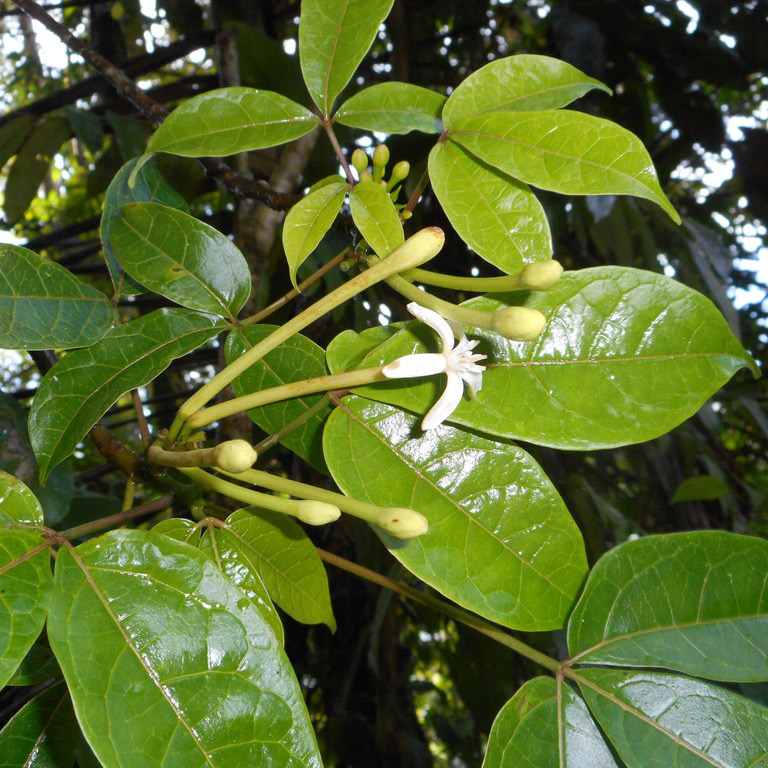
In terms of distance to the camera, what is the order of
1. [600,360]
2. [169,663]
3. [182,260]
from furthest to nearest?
[182,260] < [600,360] < [169,663]

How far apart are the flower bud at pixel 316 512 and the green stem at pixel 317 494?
11 millimetres

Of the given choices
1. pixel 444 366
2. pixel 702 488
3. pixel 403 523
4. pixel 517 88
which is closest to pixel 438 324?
pixel 444 366

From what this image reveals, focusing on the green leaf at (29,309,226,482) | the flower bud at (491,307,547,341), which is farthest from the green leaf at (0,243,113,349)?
the flower bud at (491,307,547,341)

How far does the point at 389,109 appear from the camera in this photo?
0.59 metres

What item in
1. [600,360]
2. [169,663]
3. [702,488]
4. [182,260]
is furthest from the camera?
[702,488]

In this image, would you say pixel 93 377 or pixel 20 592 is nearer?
pixel 20 592

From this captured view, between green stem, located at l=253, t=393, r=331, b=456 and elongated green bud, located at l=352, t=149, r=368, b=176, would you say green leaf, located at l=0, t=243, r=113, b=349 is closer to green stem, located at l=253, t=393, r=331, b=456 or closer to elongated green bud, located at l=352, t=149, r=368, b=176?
green stem, located at l=253, t=393, r=331, b=456

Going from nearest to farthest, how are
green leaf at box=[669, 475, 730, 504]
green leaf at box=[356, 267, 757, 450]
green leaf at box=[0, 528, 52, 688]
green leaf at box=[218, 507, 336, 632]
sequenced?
1. green leaf at box=[0, 528, 52, 688]
2. green leaf at box=[356, 267, 757, 450]
3. green leaf at box=[218, 507, 336, 632]
4. green leaf at box=[669, 475, 730, 504]

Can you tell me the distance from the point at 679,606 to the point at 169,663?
36 centimetres

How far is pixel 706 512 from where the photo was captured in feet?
Result: 6.01

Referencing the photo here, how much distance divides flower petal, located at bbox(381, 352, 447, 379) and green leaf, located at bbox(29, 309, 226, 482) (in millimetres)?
205

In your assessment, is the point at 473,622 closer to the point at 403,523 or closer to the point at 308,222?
the point at 403,523

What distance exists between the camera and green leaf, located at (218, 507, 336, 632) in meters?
0.57

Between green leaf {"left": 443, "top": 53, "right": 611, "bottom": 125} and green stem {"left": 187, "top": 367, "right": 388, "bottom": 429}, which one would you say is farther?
green leaf {"left": 443, "top": 53, "right": 611, "bottom": 125}
